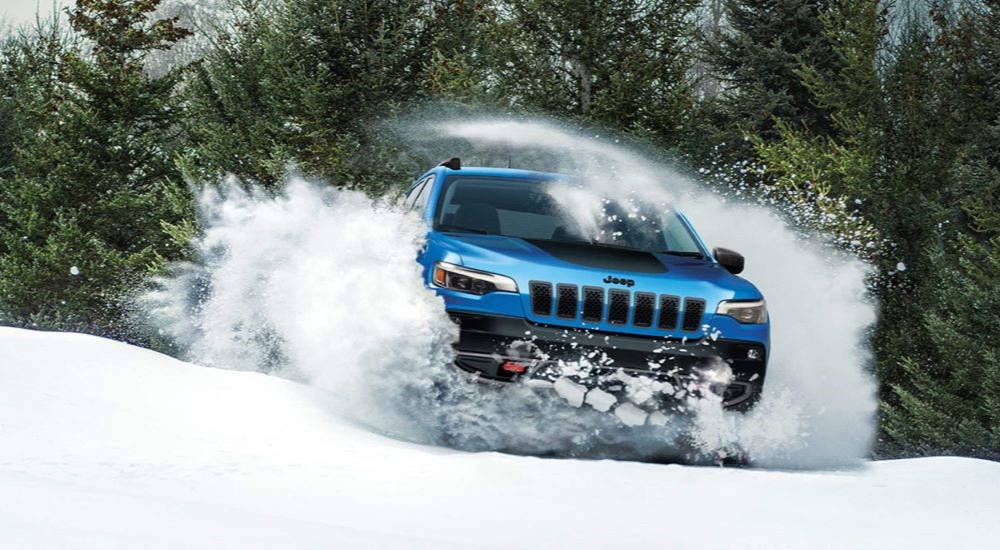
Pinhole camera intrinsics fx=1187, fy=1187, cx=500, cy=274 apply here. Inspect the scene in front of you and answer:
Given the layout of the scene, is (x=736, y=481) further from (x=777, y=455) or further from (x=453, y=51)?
(x=453, y=51)

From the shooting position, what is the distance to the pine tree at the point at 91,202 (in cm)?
2623

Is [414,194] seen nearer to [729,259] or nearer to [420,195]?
[420,195]

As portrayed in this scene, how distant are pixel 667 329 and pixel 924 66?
810 inches

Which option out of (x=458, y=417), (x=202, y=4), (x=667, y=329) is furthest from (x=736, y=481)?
(x=202, y=4)

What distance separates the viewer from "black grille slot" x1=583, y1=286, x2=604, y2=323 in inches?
235

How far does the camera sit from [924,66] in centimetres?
2447

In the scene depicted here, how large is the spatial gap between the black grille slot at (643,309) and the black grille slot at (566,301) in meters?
0.31

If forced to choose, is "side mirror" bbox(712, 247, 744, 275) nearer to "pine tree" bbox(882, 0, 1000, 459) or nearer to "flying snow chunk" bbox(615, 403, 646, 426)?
"flying snow chunk" bbox(615, 403, 646, 426)

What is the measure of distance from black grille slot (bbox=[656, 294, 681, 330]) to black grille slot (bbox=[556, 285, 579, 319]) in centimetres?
44

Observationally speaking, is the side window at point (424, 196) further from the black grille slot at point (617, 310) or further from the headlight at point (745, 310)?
the headlight at point (745, 310)

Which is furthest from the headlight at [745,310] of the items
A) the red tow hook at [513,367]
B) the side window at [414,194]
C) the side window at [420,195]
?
the side window at [414,194]

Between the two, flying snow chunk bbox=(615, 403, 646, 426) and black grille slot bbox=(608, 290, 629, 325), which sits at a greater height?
black grille slot bbox=(608, 290, 629, 325)

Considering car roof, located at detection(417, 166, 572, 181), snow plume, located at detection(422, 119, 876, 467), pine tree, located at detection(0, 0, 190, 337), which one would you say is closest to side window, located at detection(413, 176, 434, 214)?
car roof, located at detection(417, 166, 572, 181)

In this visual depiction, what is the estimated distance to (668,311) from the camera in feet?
19.9
